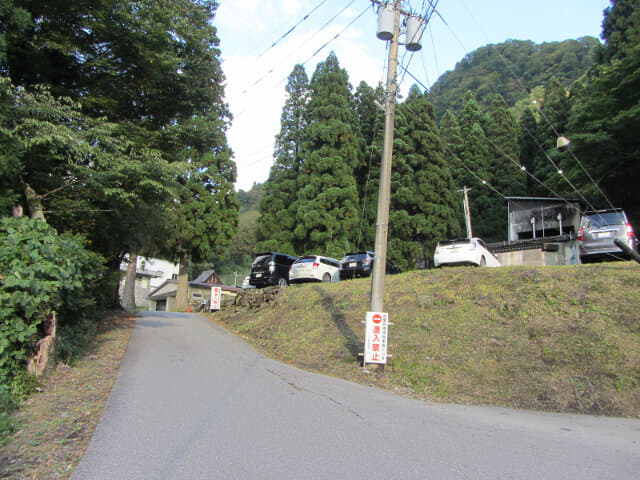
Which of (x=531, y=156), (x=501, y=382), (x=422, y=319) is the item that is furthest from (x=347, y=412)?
(x=531, y=156)

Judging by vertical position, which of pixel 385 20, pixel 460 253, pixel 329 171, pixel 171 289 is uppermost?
pixel 329 171

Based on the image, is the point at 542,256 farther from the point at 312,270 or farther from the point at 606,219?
the point at 312,270

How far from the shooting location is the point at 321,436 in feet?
17.7

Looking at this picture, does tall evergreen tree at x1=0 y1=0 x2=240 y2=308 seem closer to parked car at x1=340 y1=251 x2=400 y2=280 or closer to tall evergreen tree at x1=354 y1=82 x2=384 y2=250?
parked car at x1=340 y1=251 x2=400 y2=280

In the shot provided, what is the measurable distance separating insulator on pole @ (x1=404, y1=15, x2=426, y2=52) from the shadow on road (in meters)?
7.43

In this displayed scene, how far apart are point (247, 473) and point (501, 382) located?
5.75 meters

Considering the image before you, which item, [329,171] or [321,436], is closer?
[321,436]

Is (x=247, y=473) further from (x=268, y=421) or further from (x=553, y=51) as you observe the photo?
(x=553, y=51)

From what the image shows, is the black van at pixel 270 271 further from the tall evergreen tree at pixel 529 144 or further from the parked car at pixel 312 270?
the tall evergreen tree at pixel 529 144

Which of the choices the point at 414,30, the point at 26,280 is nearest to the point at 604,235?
the point at 414,30

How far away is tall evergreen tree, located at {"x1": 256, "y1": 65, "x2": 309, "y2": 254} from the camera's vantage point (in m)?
30.9

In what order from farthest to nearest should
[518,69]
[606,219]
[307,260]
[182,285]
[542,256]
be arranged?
[518,69] → [182,285] → [542,256] → [307,260] → [606,219]

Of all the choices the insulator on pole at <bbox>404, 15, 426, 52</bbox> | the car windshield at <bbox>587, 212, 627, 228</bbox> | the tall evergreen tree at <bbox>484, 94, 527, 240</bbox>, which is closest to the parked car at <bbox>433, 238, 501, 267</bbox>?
the car windshield at <bbox>587, 212, 627, 228</bbox>

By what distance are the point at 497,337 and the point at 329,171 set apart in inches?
850
